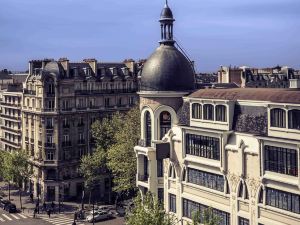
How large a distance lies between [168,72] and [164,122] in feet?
19.8

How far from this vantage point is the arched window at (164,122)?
59.5 meters

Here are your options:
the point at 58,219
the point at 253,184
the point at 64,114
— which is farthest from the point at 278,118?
the point at 64,114

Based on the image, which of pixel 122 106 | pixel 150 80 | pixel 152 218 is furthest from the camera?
pixel 122 106

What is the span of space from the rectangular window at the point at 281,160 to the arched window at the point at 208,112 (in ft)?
28.1

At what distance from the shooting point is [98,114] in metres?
96.2

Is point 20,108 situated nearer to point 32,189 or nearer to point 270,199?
point 32,189

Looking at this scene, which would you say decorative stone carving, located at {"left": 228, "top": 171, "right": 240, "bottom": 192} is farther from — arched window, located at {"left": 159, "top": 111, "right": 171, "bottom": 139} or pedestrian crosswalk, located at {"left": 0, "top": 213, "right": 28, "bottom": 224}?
pedestrian crosswalk, located at {"left": 0, "top": 213, "right": 28, "bottom": 224}

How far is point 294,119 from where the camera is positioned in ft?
140

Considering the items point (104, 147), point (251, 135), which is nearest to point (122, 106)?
point (104, 147)

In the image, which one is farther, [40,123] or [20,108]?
[20,108]

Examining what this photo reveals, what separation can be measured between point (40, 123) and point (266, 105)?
54.8 meters

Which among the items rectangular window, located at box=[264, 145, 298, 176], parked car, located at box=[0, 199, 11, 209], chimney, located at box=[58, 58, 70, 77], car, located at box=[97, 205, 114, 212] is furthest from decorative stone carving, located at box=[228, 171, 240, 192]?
chimney, located at box=[58, 58, 70, 77]

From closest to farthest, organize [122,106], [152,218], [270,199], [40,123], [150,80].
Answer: [152,218] → [270,199] → [150,80] → [40,123] → [122,106]

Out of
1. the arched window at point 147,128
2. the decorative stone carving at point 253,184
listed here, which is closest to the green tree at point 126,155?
the arched window at point 147,128
